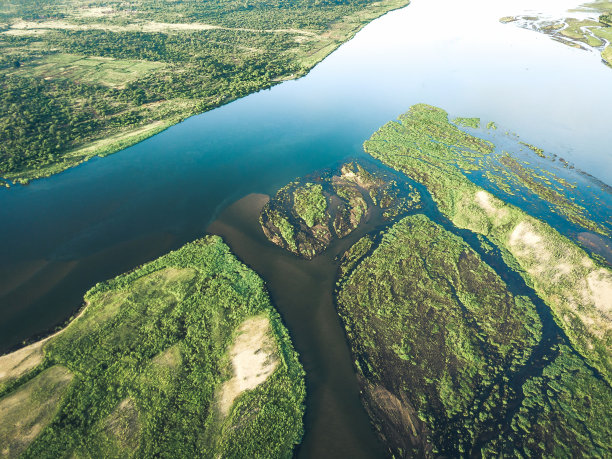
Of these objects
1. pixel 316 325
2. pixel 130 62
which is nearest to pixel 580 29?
pixel 316 325

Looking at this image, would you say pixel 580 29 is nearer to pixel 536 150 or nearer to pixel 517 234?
pixel 536 150

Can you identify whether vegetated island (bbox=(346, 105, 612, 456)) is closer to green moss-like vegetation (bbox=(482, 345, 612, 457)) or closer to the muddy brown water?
green moss-like vegetation (bbox=(482, 345, 612, 457))

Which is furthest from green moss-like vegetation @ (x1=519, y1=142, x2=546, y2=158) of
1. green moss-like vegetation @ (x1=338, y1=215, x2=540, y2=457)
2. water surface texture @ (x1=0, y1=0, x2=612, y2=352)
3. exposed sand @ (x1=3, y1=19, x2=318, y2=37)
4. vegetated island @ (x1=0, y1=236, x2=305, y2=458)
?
exposed sand @ (x1=3, y1=19, x2=318, y2=37)

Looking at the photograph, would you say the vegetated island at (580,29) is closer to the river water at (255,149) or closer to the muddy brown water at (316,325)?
the river water at (255,149)

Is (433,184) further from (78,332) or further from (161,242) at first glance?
(78,332)

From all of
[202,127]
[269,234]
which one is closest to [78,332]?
[269,234]

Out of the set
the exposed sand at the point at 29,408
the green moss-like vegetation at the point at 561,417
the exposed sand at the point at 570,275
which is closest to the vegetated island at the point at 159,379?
the exposed sand at the point at 29,408

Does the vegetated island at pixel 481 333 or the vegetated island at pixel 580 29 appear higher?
the vegetated island at pixel 580 29
